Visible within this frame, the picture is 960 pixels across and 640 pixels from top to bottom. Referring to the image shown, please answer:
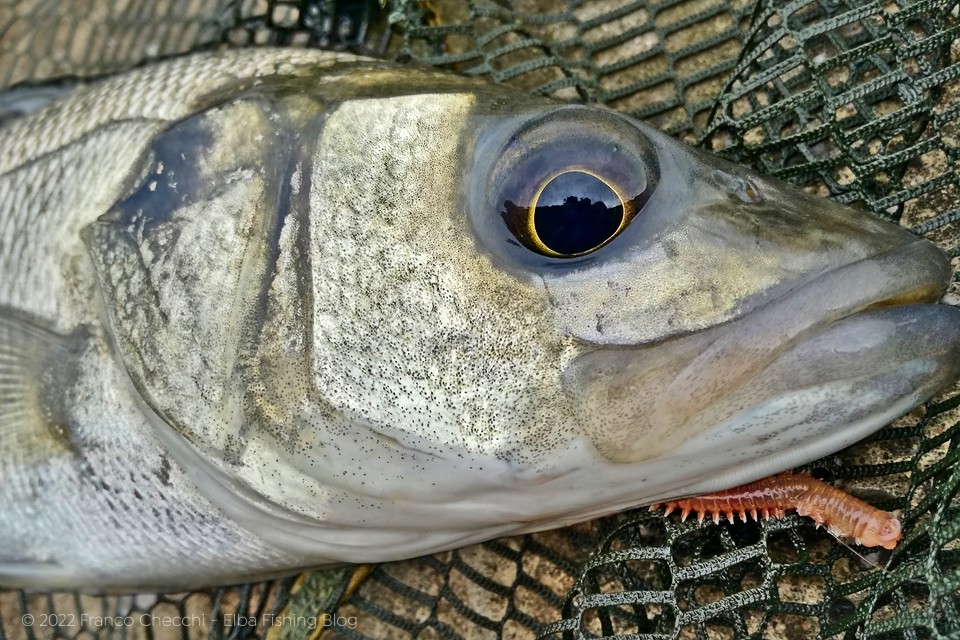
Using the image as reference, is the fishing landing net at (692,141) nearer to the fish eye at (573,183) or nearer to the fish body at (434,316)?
the fish body at (434,316)

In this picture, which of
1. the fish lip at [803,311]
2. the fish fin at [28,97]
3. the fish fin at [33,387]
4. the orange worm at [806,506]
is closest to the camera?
the fish lip at [803,311]

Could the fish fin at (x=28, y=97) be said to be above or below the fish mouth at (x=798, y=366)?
above

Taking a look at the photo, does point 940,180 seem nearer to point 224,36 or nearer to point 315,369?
point 315,369

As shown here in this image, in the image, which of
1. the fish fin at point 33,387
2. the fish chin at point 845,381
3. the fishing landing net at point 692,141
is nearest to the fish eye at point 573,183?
the fish chin at point 845,381

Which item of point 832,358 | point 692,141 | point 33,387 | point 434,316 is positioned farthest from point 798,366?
point 33,387

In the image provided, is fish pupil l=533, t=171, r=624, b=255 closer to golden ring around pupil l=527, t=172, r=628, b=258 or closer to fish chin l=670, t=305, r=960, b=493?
golden ring around pupil l=527, t=172, r=628, b=258

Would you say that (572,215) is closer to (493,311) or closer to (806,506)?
(493,311)
